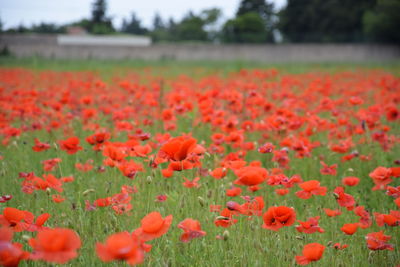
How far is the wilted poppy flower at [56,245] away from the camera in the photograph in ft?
2.86

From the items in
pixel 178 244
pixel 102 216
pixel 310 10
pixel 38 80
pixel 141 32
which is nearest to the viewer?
pixel 178 244

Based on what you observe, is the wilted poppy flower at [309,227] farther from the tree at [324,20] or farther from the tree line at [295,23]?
the tree at [324,20]

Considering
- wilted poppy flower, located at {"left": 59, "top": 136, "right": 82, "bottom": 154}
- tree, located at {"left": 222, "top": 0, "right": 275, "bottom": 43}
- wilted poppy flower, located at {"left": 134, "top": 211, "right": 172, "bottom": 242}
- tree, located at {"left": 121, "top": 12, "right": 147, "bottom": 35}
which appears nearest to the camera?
wilted poppy flower, located at {"left": 134, "top": 211, "right": 172, "bottom": 242}

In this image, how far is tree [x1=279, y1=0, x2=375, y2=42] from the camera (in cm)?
3032

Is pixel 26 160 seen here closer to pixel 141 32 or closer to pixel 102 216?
pixel 102 216

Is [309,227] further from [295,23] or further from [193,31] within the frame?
[193,31]

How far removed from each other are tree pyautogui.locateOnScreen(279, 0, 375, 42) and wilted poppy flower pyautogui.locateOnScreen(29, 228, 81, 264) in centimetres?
3084

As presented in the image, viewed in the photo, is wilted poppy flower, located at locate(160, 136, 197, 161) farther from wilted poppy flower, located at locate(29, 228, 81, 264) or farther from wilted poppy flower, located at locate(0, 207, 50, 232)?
wilted poppy flower, located at locate(29, 228, 81, 264)

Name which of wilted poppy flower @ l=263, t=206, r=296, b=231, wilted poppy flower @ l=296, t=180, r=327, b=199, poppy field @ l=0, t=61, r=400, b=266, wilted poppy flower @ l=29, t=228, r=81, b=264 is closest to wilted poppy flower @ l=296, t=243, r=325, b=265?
poppy field @ l=0, t=61, r=400, b=266

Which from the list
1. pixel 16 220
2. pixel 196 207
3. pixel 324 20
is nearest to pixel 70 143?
pixel 196 207

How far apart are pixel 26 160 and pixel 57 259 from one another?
230cm

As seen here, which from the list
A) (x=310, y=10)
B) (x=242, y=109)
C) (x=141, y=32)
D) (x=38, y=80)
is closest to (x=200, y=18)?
(x=141, y=32)

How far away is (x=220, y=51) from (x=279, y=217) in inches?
971

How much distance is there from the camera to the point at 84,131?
407 cm
